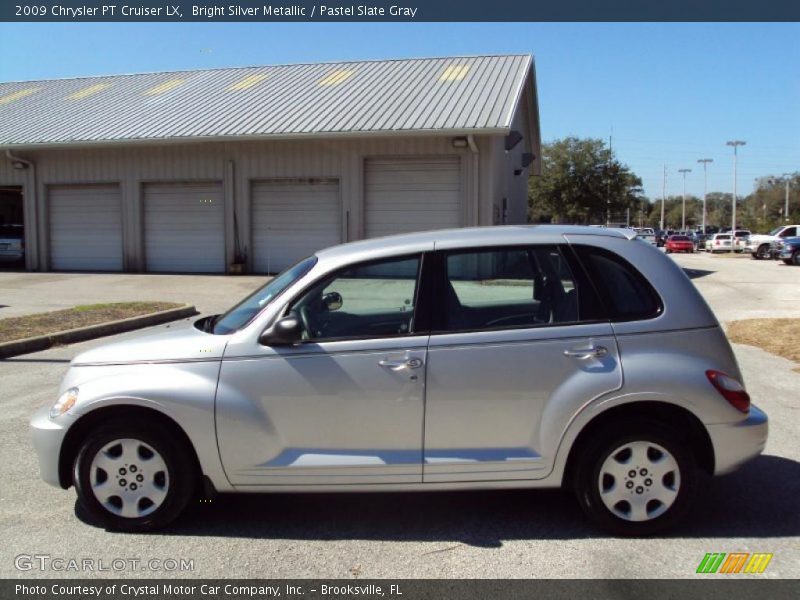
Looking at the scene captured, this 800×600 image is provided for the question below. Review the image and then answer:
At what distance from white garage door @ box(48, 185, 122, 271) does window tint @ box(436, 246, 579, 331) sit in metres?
20.4

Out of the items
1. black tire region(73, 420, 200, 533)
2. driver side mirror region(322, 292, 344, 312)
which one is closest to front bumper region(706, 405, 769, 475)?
driver side mirror region(322, 292, 344, 312)

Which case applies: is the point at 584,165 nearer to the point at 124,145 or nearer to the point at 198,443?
the point at 124,145

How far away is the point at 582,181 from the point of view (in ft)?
173

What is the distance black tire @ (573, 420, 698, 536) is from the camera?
12.3ft

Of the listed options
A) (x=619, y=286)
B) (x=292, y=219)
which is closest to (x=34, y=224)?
(x=292, y=219)

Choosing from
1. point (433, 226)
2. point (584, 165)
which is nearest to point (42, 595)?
point (433, 226)

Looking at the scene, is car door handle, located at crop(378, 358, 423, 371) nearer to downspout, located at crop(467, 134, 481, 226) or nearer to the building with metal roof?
the building with metal roof

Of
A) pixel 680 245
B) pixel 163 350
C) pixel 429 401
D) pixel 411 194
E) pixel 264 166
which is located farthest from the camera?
pixel 680 245

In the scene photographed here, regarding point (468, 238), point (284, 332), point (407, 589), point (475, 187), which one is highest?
point (475, 187)

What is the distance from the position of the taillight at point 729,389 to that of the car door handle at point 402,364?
161cm

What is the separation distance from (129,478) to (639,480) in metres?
2.87

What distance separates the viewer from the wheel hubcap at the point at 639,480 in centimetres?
378

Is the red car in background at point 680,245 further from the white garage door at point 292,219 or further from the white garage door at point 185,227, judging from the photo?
the white garage door at point 185,227

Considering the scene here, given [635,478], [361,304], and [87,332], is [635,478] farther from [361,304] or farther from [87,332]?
[87,332]
